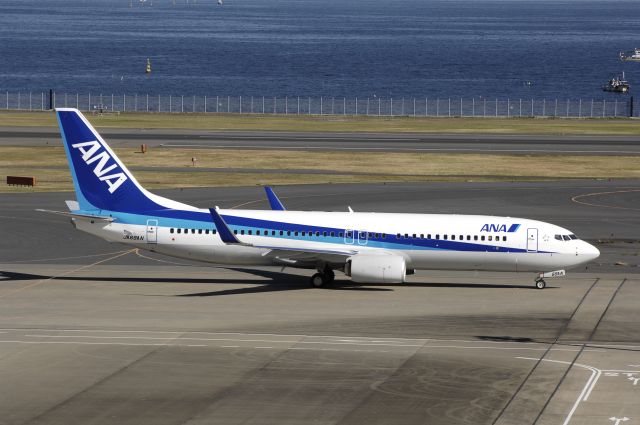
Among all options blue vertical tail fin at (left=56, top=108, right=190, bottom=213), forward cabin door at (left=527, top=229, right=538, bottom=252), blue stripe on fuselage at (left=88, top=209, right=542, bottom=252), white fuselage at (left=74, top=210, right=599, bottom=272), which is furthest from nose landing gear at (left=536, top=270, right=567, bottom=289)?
blue vertical tail fin at (left=56, top=108, right=190, bottom=213)

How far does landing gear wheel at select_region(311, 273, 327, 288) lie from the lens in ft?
221

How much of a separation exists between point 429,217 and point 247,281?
11.5m

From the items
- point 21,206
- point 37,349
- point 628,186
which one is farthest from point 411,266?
point 628,186

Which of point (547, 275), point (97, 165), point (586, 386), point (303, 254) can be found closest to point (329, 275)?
point (303, 254)

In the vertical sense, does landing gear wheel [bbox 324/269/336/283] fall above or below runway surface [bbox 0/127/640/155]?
below

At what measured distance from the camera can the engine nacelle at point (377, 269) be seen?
64875 millimetres

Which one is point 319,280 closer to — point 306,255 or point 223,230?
point 306,255

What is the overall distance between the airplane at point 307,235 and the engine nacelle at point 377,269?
8cm

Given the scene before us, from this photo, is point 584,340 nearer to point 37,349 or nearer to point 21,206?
point 37,349

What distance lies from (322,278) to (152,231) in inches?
398

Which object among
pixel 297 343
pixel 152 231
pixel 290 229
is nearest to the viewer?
pixel 297 343

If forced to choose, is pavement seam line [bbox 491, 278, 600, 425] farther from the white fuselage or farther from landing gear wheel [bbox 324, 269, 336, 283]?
landing gear wheel [bbox 324, 269, 336, 283]

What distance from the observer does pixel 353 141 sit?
144m

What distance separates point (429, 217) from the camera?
67562mm
